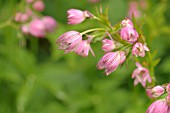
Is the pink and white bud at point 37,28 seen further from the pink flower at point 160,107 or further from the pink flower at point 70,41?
the pink flower at point 160,107

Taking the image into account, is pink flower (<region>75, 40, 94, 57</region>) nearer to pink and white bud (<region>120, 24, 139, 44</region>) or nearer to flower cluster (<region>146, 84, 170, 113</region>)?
pink and white bud (<region>120, 24, 139, 44</region>)

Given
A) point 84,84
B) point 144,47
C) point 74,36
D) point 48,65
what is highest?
point 48,65

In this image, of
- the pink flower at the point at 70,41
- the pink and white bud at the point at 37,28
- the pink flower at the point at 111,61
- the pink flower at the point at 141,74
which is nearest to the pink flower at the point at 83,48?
the pink flower at the point at 70,41

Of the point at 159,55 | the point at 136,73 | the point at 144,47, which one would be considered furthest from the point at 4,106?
the point at 144,47

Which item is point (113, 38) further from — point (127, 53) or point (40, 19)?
point (40, 19)

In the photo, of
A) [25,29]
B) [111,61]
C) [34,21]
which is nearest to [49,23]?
[34,21]

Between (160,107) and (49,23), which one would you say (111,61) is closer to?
(160,107)

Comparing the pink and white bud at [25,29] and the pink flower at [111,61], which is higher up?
the pink and white bud at [25,29]

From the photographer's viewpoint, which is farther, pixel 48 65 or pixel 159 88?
pixel 48 65
